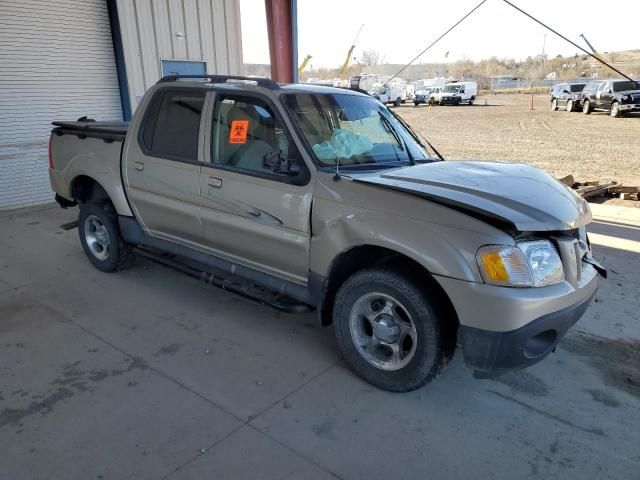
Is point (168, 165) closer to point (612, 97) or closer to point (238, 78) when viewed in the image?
point (238, 78)

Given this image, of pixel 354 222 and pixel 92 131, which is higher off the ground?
pixel 92 131

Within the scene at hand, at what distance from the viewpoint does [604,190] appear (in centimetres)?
879

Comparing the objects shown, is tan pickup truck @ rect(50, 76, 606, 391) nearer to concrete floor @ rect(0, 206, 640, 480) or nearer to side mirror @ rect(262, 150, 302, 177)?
side mirror @ rect(262, 150, 302, 177)

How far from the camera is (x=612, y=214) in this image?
735 cm

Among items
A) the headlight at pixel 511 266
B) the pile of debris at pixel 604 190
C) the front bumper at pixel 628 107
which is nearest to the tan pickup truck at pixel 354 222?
the headlight at pixel 511 266

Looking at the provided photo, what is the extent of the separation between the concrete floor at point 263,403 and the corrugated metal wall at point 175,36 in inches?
243

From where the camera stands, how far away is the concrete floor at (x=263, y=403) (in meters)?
2.58

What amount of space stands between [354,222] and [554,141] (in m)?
17.0

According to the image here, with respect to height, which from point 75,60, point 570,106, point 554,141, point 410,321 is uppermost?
point 75,60

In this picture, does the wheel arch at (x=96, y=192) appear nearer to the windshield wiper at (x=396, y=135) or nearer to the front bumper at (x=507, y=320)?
the windshield wiper at (x=396, y=135)

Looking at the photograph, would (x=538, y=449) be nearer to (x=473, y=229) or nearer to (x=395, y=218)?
(x=473, y=229)

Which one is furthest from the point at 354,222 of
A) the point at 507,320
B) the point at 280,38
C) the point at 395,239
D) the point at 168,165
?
the point at 280,38

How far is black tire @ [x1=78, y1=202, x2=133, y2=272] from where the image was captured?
4.95 m

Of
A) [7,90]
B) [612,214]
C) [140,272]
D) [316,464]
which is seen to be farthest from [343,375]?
[7,90]
